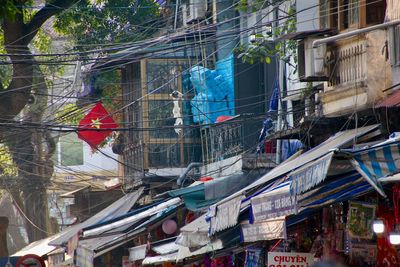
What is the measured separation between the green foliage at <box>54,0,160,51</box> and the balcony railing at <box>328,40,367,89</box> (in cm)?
1325

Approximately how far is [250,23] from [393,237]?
44.5 ft

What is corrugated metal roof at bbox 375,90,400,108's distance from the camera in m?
12.5

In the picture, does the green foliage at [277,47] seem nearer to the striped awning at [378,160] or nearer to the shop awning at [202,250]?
the shop awning at [202,250]

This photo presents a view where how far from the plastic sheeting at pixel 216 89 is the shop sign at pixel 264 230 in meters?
8.84

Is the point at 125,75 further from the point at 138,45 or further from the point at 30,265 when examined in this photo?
the point at 138,45

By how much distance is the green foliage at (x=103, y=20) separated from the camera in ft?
93.9

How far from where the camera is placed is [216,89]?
78.6 feet

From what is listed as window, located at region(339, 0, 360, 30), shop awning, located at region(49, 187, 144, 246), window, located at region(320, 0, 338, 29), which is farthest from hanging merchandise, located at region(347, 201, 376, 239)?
shop awning, located at region(49, 187, 144, 246)

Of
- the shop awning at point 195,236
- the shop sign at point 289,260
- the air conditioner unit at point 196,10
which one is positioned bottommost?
the shop sign at point 289,260

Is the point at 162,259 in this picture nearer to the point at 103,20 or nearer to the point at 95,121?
the point at 95,121

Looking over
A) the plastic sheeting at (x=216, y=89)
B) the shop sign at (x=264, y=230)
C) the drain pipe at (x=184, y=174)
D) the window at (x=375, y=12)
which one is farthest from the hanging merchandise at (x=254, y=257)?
the drain pipe at (x=184, y=174)

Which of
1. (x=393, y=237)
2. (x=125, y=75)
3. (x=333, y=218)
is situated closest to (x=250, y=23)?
(x=125, y=75)

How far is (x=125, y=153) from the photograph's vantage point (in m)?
29.0

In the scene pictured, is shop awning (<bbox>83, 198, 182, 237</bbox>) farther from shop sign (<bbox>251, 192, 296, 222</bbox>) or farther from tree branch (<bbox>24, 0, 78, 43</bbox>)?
shop sign (<bbox>251, 192, 296, 222</bbox>)
